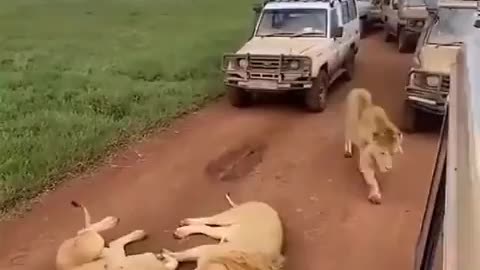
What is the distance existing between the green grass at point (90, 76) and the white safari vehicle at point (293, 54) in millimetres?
928

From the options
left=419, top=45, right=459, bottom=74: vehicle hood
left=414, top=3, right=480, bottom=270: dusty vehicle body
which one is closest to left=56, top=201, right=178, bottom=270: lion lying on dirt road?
left=414, top=3, right=480, bottom=270: dusty vehicle body

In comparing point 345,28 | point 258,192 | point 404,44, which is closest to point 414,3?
point 404,44

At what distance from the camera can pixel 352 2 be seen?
14586 mm

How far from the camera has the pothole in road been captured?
838 centimetres

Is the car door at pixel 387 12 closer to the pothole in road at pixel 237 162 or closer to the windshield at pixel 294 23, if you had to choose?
the windshield at pixel 294 23

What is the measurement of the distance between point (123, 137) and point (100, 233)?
9.91 ft

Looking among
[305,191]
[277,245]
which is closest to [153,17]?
[305,191]

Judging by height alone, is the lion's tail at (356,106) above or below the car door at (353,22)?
below

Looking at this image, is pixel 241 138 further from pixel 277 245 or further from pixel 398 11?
pixel 398 11

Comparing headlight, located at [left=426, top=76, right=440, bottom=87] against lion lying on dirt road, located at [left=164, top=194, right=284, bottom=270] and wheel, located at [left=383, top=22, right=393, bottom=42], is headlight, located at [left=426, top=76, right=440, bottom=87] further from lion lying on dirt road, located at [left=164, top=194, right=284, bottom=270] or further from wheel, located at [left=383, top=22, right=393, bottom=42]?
wheel, located at [left=383, top=22, right=393, bottom=42]

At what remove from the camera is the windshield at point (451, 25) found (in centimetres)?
1071

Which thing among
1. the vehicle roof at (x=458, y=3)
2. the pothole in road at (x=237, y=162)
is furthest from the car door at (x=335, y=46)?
the pothole in road at (x=237, y=162)

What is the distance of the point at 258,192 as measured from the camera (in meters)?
7.79

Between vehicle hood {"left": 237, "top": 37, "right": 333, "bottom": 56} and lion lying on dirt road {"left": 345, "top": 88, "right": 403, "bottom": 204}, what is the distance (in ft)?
10.3
